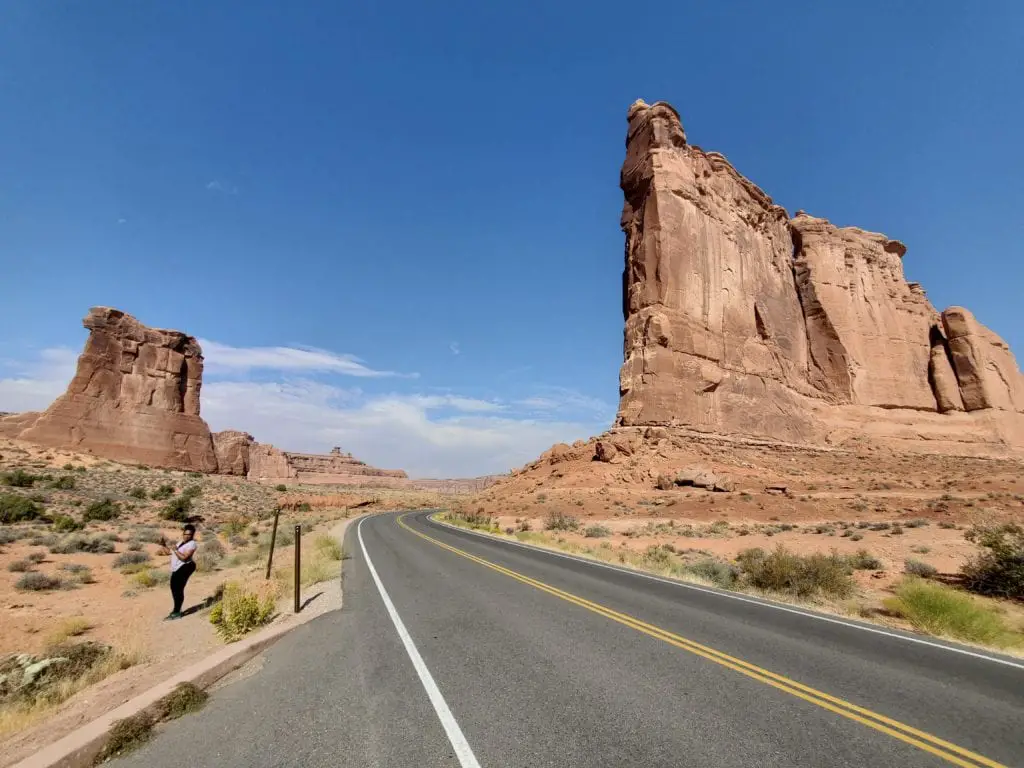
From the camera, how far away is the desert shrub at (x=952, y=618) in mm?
8031

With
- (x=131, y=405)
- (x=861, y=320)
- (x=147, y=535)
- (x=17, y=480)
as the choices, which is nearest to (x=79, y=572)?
(x=147, y=535)

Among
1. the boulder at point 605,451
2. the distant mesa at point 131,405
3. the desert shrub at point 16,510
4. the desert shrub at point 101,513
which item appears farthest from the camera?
the distant mesa at point 131,405

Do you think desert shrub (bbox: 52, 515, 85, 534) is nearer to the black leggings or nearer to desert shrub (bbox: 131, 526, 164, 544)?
desert shrub (bbox: 131, 526, 164, 544)

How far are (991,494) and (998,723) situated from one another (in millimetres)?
38087

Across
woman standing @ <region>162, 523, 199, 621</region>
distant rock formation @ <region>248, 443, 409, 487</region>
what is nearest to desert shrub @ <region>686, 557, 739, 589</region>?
woman standing @ <region>162, 523, 199, 621</region>

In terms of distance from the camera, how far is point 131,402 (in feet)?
214

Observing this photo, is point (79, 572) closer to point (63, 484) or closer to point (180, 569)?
point (180, 569)

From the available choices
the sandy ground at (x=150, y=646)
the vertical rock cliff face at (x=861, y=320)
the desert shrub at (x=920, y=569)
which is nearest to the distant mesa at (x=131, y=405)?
the sandy ground at (x=150, y=646)

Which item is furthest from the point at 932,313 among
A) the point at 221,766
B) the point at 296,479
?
the point at 296,479

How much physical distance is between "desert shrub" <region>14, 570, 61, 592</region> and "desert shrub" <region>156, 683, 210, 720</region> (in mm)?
11801

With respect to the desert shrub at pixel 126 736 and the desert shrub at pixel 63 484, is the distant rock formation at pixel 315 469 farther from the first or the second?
the desert shrub at pixel 126 736

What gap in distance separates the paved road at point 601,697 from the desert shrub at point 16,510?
2480cm

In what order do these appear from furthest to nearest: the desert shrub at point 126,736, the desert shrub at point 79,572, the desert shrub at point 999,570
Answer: the desert shrub at point 79,572, the desert shrub at point 999,570, the desert shrub at point 126,736

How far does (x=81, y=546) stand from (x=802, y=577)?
78.8ft
